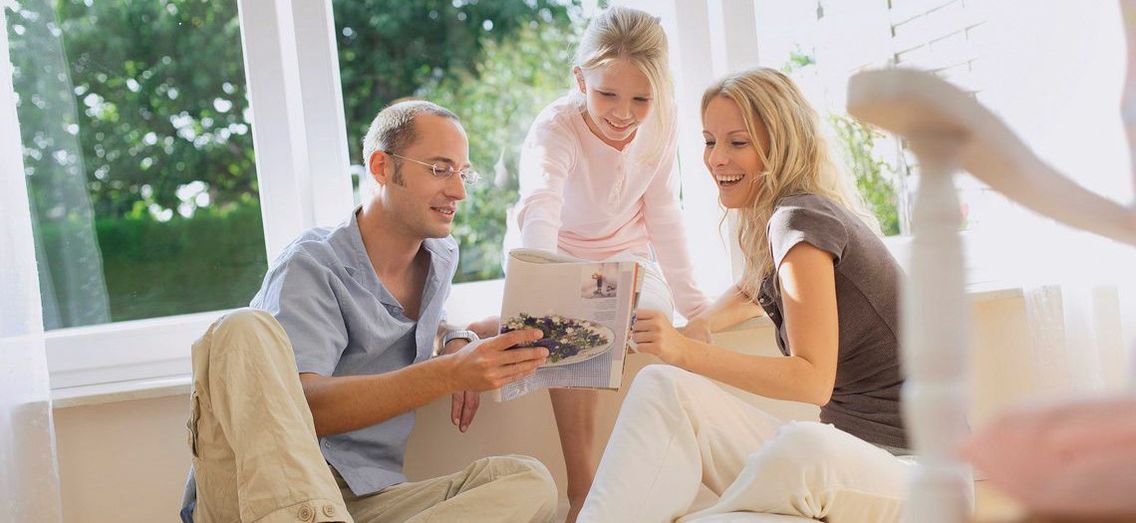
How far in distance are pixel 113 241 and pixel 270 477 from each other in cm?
121

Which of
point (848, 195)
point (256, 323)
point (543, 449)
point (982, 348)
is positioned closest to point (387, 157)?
point (256, 323)

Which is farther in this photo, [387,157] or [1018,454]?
[387,157]

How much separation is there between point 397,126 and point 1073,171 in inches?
56.4

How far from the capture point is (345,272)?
6.95ft

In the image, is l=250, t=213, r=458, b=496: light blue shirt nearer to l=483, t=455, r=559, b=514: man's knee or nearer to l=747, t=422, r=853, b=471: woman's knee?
l=483, t=455, r=559, b=514: man's knee

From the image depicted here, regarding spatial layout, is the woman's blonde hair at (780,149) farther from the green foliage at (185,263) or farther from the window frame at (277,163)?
the green foliage at (185,263)

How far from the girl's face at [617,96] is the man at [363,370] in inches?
12.7

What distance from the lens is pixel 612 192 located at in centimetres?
250

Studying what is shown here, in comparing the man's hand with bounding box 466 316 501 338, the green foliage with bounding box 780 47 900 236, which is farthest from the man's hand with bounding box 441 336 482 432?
the green foliage with bounding box 780 47 900 236

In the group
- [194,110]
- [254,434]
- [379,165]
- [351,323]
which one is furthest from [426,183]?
[194,110]

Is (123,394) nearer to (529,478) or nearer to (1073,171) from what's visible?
(529,478)

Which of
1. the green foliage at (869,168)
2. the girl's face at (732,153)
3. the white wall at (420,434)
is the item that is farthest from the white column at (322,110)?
the green foliage at (869,168)

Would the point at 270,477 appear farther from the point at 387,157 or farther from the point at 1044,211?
the point at 1044,211

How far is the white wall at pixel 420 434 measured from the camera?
2379 millimetres
